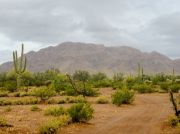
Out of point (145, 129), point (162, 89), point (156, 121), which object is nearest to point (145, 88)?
point (162, 89)

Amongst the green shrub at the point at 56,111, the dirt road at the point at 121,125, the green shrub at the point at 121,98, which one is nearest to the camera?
the dirt road at the point at 121,125

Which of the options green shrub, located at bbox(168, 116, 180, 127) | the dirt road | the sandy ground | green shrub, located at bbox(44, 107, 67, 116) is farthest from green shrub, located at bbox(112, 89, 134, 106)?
green shrub, located at bbox(168, 116, 180, 127)

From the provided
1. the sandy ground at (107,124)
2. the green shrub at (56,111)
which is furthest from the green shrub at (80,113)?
the green shrub at (56,111)

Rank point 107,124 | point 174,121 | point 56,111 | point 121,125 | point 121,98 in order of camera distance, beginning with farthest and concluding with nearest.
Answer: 1. point 121,98
2. point 56,111
3. point 107,124
4. point 121,125
5. point 174,121

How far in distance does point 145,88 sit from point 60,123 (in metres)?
31.4

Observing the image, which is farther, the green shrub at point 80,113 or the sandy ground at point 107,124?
the green shrub at point 80,113

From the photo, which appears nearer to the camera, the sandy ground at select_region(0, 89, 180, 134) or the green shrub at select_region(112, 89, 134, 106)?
the sandy ground at select_region(0, 89, 180, 134)

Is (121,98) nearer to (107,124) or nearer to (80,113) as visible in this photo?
(107,124)

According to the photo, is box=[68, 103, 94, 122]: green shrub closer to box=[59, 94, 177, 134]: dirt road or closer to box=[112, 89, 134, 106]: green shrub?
box=[59, 94, 177, 134]: dirt road

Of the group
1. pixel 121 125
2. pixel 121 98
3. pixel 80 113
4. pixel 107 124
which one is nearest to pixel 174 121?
pixel 121 125

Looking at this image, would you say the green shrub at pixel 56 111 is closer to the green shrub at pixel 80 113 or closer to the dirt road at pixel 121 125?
the dirt road at pixel 121 125

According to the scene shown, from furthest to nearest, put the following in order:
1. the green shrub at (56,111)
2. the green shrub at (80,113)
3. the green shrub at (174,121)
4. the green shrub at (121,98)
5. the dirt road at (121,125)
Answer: the green shrub at (121,98), the green shrub at (56,111), the green shrub at (80,113), the green shrub at (174,121), the dirt road at (121,125)

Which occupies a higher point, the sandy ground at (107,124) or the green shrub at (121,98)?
the green shrub at (121,98)

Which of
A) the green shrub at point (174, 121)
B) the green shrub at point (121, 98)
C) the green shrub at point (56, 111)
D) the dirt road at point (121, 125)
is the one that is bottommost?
the dirt road at point (121, 125)
